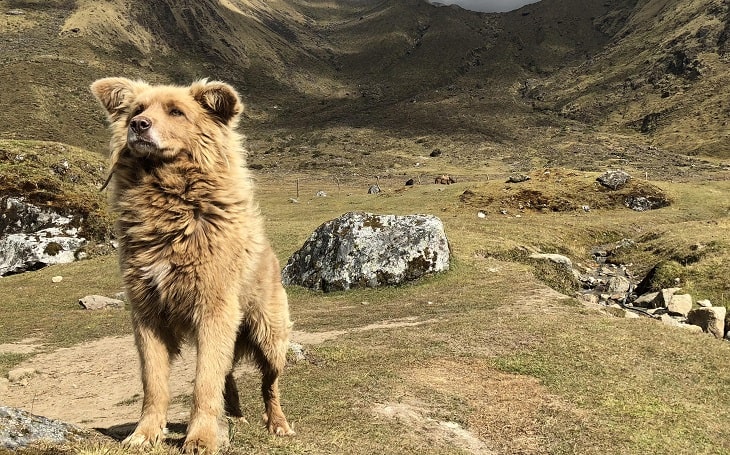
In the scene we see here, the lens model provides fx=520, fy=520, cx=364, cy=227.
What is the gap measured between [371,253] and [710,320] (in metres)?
11.7

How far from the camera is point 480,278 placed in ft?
67.8

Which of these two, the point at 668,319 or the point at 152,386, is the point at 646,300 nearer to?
the point at 668,319

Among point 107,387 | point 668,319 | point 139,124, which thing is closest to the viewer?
point 139,124

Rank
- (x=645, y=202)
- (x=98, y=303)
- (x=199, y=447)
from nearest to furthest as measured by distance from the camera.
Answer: (x=199, y=447)
(x=98, y=303)
(x=645, y=202)

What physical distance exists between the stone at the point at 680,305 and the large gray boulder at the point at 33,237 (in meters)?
28.5

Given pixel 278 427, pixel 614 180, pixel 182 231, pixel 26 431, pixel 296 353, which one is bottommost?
pixel 296 353

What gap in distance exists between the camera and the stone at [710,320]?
607 inches

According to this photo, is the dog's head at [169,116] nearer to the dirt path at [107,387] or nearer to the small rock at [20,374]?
the dirt path at [107,387]

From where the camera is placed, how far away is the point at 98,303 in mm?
20188

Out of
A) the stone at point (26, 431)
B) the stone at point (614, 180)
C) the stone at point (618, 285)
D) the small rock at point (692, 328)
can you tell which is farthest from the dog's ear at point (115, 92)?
the stone at point (614, 180)

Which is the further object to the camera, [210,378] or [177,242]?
[177,242]

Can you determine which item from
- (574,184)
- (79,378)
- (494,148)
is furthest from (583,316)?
(494,148)

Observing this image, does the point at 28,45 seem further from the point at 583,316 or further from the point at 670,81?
the point at 670,81

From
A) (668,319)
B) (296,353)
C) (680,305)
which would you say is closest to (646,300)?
(680,305)
